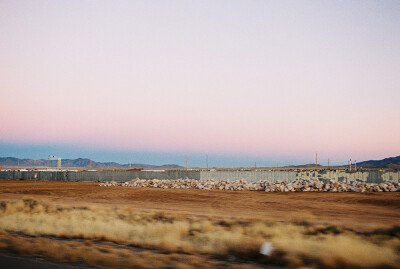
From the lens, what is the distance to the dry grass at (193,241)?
8547 mm

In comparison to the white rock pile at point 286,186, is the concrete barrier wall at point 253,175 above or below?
above

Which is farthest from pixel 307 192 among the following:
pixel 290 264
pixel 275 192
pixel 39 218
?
pixel 290 264

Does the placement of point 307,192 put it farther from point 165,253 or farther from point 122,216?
point 165,253

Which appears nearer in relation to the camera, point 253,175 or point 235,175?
point 253,175

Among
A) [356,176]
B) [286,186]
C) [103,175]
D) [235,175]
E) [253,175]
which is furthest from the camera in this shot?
[103,175]

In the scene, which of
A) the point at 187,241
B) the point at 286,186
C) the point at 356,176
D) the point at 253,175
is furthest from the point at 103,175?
the point at 187,241

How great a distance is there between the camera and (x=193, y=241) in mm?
10992

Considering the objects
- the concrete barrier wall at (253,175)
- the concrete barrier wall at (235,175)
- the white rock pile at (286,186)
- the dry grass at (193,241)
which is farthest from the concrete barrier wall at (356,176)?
the dry grass at (193,241)

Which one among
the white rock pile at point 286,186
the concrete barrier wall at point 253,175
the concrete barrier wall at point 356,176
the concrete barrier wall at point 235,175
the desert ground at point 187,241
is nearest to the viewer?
the desert ground at point 187,241

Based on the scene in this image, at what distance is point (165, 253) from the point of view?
31.2 ft

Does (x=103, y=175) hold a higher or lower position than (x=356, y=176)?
lower

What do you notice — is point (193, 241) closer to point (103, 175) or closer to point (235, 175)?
point (235, 175)

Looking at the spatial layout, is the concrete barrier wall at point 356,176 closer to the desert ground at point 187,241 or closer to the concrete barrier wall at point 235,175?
the concrete barrier wall at point 235,175

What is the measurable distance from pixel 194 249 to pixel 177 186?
28.4 metres
